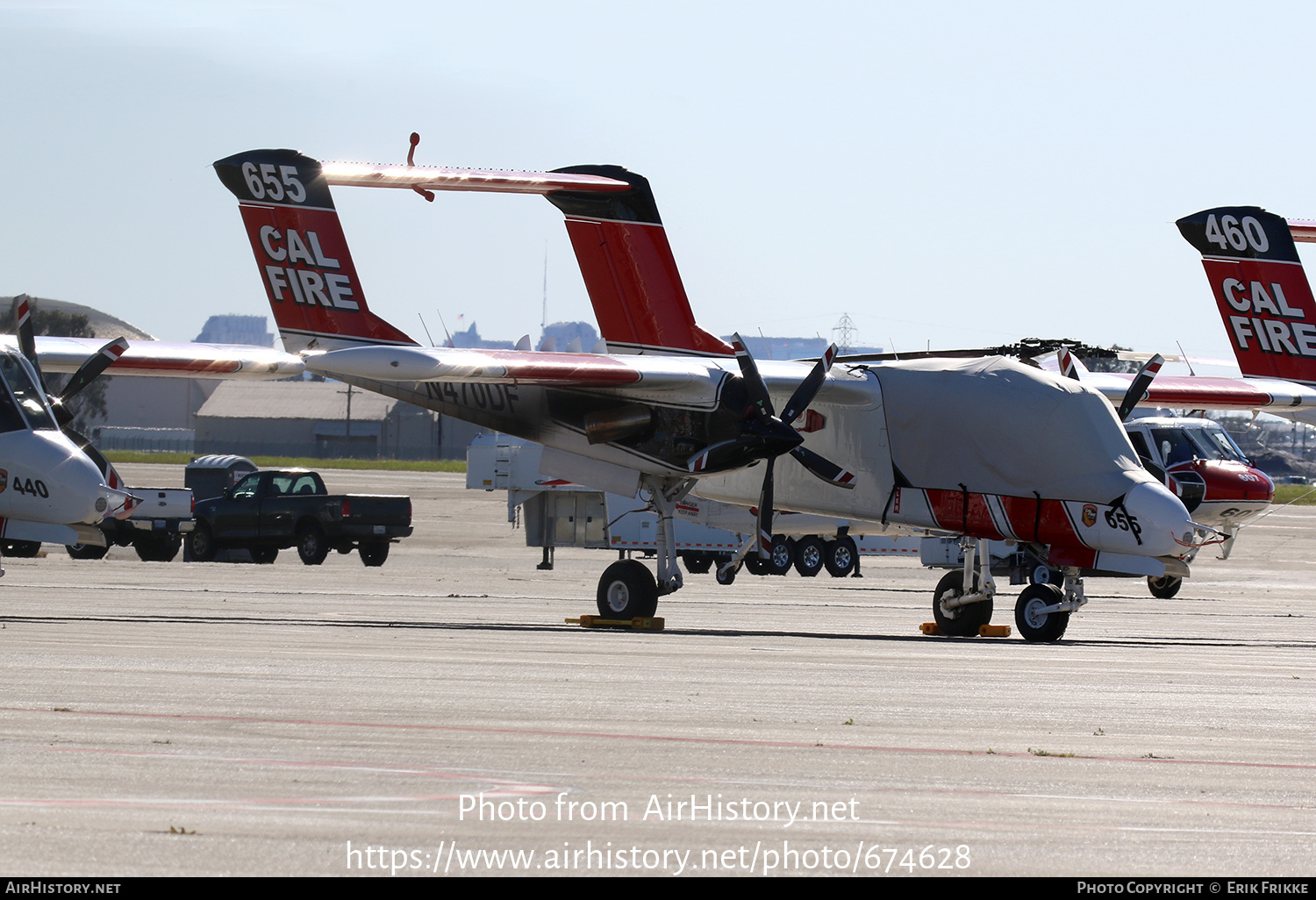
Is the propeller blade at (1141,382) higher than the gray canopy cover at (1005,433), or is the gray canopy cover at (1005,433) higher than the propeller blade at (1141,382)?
the propeller blade at (1141,382)

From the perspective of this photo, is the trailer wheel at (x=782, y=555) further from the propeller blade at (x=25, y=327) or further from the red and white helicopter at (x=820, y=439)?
the propeller blade at (x=25, y=327)

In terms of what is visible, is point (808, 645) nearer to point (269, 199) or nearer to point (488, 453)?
point (269, 199)

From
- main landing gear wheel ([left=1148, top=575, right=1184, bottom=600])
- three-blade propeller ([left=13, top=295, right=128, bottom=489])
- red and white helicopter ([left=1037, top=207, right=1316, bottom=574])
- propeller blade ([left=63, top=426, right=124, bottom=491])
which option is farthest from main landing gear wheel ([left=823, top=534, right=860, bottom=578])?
propeller blade ([left=63, top=426, right=124, bottom=491])

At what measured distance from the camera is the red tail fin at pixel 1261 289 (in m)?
31.6

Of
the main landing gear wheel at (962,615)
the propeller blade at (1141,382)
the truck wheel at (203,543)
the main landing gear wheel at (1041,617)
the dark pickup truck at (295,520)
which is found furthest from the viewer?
the truck wheel at (203,543)

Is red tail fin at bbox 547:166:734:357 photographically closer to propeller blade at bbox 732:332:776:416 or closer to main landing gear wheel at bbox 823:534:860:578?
propeller blade at bbox 732:332:776:416

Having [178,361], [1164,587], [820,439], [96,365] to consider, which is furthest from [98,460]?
[1164,587]

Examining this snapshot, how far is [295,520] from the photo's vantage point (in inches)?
1681

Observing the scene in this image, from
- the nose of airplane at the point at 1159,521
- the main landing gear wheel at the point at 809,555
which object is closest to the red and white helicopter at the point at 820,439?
the nose of airplane at the point at 1159,521

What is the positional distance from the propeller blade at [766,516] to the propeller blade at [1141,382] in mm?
5897

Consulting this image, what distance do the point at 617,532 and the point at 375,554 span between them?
6.91 meters

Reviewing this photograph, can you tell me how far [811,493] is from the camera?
77.4ft

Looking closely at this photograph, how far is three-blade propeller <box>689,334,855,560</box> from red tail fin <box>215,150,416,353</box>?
286 inches

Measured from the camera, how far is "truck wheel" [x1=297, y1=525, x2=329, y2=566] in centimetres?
4247
